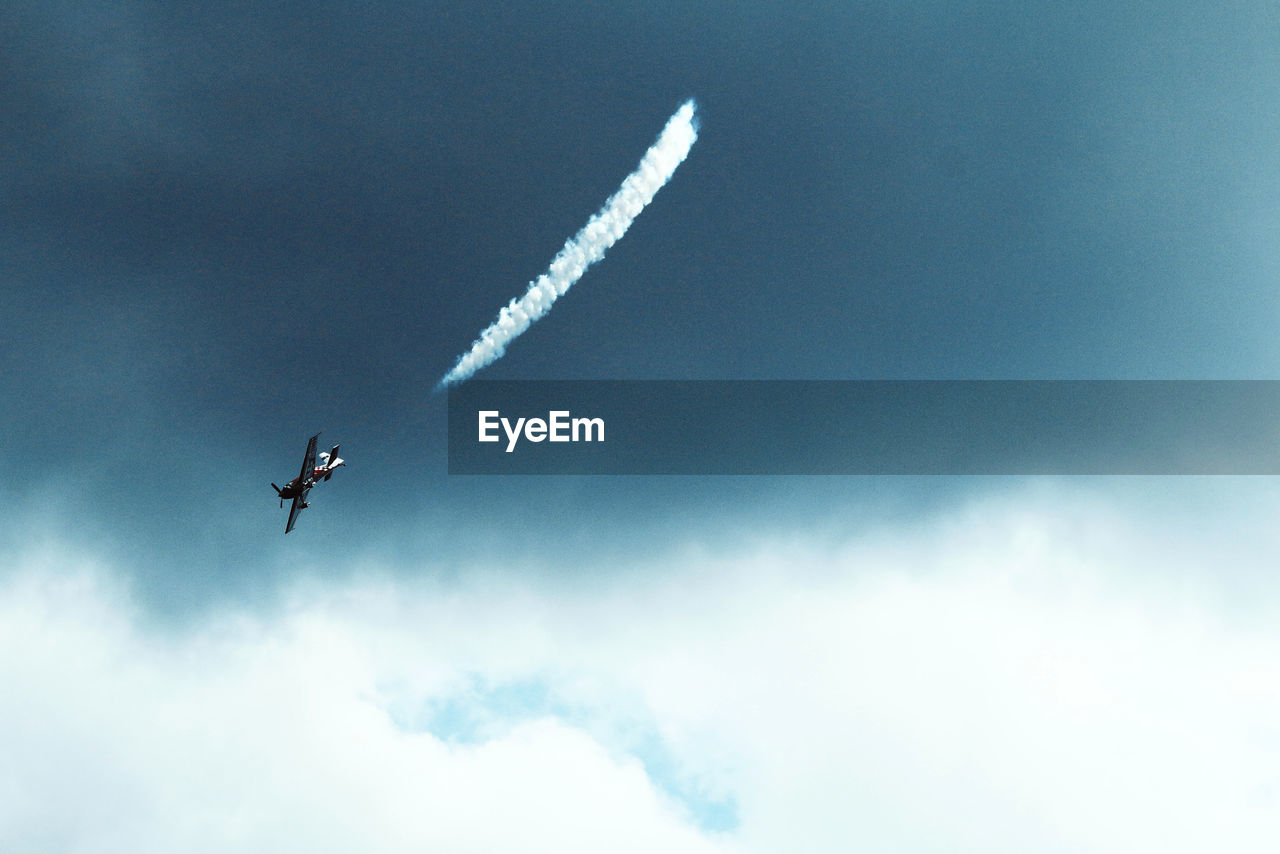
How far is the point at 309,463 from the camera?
137 metres

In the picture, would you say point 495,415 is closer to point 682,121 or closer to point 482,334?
point 482,334

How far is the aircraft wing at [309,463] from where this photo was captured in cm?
13575

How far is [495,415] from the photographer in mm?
113562

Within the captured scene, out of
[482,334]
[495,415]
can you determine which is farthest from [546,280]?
[495,415]

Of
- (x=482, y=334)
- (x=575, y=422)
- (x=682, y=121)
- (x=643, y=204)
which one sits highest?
(x=682, y=121)

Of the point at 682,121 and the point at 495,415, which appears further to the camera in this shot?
the point at 682,121

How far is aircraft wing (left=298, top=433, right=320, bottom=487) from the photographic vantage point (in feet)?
445

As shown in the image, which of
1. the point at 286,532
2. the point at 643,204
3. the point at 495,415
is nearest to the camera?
the point at 495,415

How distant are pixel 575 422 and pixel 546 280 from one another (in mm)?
29900

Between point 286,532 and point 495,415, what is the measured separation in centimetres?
5234

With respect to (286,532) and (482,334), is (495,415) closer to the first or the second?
(482,334)

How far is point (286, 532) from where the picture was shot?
134625 millimetres

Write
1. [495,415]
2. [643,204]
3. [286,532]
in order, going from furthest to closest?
[286,532]
[643,204]
[495,415]

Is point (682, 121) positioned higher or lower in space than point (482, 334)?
higher
